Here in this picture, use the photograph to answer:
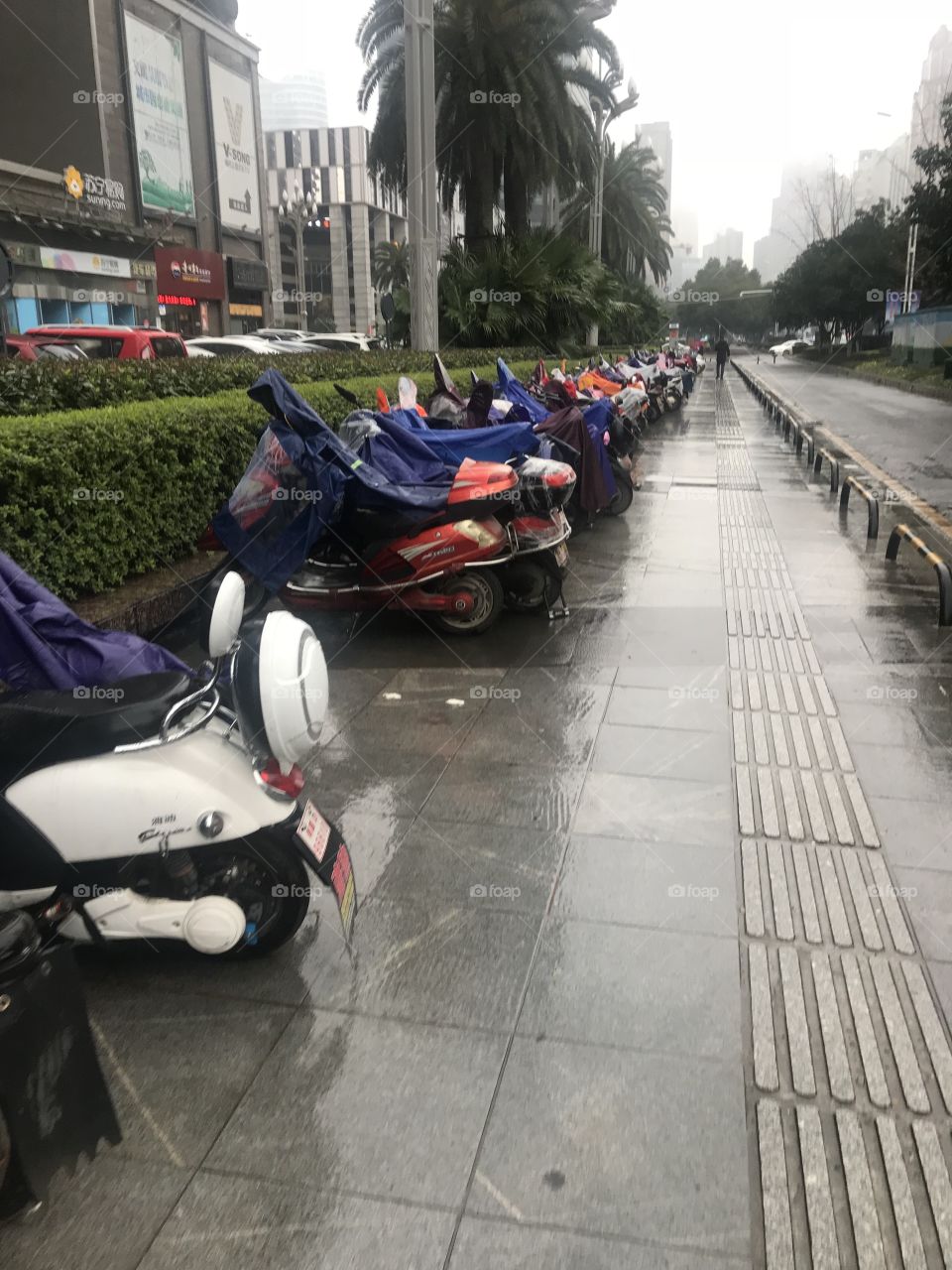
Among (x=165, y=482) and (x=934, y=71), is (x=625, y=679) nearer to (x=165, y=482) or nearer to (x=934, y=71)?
(x=165, y=482)

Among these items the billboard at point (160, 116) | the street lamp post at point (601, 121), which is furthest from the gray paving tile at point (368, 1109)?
the billboard at point (160, 116)

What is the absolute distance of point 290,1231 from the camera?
2.14 metres

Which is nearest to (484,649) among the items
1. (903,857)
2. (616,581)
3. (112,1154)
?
(616,581)

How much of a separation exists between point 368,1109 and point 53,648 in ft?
5.14

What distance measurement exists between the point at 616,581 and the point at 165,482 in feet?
10.9

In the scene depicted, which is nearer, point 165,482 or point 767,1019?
point 767,1019

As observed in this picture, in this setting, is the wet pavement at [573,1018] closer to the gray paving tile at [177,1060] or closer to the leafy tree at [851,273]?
the gray paving tile at [177,1060]

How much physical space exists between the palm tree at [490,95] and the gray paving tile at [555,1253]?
2433 cm

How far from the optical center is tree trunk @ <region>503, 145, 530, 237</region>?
25.9 meters

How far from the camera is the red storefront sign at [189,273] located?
36688 mm

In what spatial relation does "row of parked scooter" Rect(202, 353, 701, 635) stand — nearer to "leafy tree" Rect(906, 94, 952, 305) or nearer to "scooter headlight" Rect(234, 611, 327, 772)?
"scooter headlight" Rect(234, 611, 327, 772)

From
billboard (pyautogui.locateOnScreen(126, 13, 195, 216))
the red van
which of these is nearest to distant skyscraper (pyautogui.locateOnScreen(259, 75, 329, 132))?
billboard (pyautogui.locateOnScreen(126, 13, 195, 216))

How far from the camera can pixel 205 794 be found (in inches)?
109

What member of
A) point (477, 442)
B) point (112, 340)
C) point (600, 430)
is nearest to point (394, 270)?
point (112, 340)
